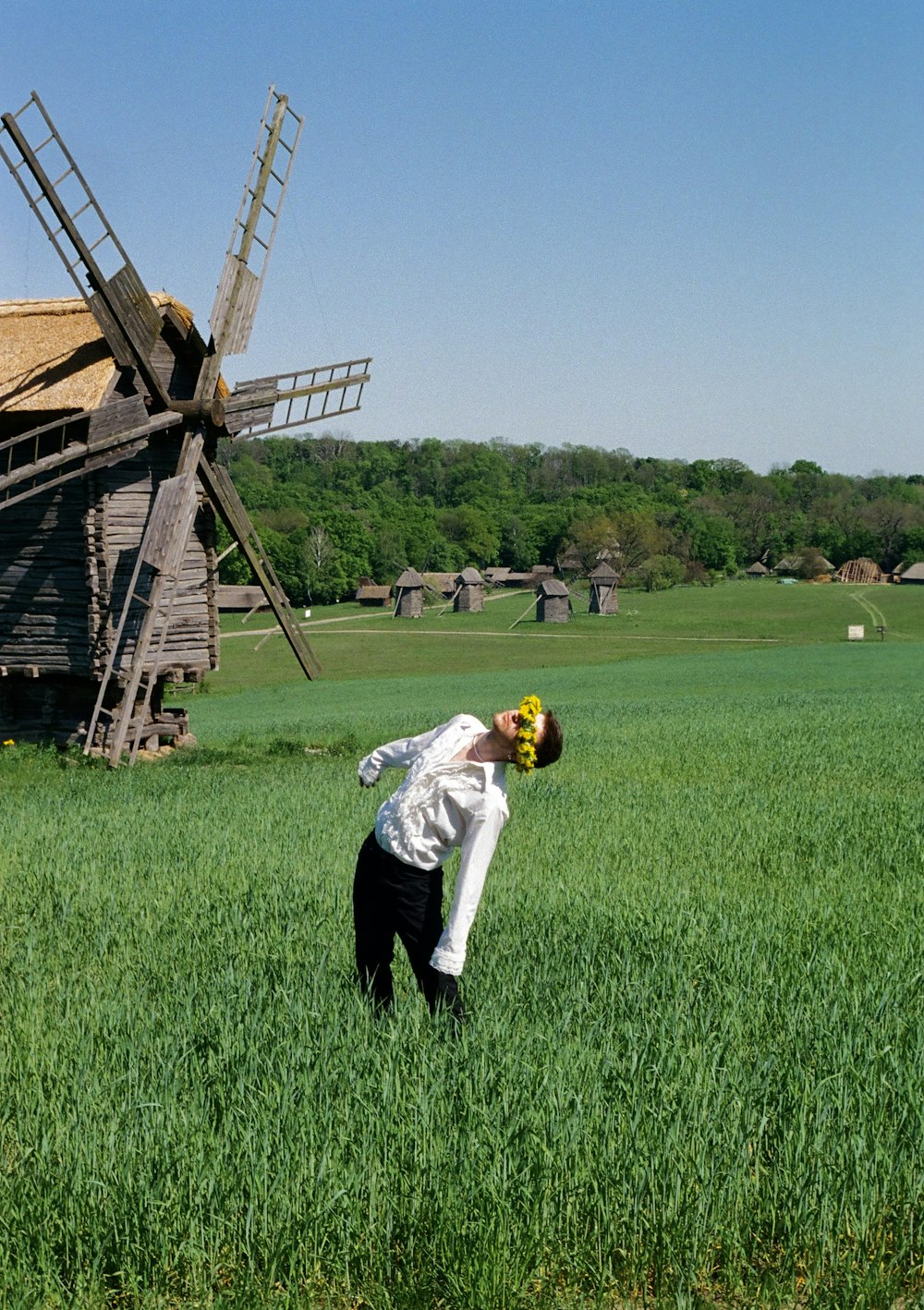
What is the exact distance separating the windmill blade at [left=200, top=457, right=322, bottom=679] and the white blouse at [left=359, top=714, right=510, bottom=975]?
14.6 m

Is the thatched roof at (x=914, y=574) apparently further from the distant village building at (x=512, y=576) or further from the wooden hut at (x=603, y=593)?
the wooden hut at (x=603, y=593)

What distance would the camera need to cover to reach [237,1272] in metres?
3.74

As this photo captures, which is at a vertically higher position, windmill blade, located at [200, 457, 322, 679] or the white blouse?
windmill blade, located at [200, 457, 322, 679]

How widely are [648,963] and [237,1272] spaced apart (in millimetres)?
3352

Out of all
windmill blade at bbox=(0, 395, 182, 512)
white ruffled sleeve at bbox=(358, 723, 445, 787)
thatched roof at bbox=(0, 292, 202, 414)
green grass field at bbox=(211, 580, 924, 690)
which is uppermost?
thatched roof at bbox=(0, 292, 202, 414)

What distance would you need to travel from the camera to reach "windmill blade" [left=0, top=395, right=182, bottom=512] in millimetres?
17422

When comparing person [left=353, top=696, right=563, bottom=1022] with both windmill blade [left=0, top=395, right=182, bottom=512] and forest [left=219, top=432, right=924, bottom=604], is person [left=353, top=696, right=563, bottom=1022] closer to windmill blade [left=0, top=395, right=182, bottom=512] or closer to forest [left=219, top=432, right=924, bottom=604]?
windmill blade [left=0, top=395, right=182, bottom=512]

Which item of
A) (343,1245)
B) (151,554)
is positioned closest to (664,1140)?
(343,1245)

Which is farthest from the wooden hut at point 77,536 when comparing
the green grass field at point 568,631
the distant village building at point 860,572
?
the distant village building at point 860,572

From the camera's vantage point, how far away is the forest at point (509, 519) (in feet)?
312

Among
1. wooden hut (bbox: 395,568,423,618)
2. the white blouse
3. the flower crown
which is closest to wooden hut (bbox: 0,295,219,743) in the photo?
the white blouse

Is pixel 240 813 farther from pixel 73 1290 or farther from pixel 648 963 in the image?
pixel 73 1290

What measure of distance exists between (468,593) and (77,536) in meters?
66.0

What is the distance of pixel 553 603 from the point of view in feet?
252
